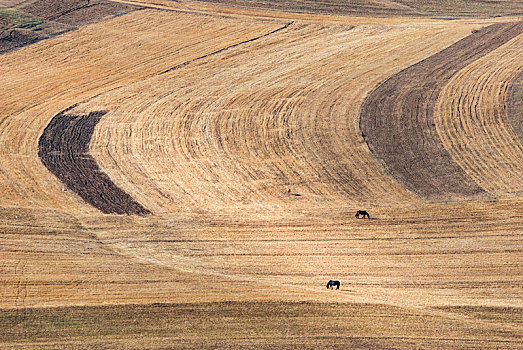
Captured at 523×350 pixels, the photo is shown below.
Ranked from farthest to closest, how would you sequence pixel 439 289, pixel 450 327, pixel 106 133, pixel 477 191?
1. pixel 106 133
2. pixel 477 191
3. pixel 439 289
4. pixel 450 327

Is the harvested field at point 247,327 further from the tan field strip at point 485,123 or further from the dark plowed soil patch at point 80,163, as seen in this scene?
the tan field strip at point 485,123

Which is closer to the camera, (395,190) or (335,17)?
(395,190)

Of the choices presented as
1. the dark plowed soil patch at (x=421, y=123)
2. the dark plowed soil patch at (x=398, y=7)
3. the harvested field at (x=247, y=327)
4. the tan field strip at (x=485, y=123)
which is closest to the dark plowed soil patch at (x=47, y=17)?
the dark plowed soil patch at (x=398, y=7)

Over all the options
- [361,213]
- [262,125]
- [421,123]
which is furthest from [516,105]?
[361,213]

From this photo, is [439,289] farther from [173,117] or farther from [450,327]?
[173,117]

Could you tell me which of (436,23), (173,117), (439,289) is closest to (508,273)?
(439,289)
